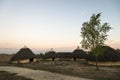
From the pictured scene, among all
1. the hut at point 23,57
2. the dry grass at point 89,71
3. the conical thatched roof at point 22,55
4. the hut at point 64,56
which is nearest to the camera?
the dry grass at point 89,71

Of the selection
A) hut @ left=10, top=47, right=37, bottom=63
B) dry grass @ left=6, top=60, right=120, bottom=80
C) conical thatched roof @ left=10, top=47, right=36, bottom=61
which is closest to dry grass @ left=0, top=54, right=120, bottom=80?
dry grass @ left=6, top=60, right=120, bottom=80

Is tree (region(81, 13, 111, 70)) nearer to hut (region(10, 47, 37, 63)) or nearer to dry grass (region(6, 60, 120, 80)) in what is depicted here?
dry grass (region(6, 60, 120, 80))

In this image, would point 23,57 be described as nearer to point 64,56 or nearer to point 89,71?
point 64,56

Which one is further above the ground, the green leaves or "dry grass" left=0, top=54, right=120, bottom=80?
the green leaves

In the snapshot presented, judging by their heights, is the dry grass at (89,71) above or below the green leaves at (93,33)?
below

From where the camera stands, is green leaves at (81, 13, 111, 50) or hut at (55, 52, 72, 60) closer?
green leaves at (81, 13, 111, 50)

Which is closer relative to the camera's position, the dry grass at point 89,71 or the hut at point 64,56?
the dry grass at point 89,71

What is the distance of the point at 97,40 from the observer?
88.8ft

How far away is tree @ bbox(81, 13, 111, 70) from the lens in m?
26.7

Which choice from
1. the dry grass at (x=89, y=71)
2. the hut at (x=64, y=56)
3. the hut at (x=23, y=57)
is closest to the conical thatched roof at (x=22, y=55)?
the hut at (x=23, y=57)

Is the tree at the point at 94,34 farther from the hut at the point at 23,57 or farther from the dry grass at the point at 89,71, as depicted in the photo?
the hut at the point at 23,57

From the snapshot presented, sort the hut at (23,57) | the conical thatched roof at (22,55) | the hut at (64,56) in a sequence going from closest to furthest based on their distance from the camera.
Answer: the hut at (23,57) → the conical thatched roof at (22,55) → the hut at (64,56)

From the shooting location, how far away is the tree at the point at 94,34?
26.7 meters

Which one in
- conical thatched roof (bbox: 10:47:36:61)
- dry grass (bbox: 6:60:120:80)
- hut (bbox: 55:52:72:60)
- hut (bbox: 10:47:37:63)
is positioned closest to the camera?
dry grass (bbox: 6:60:120:80)
